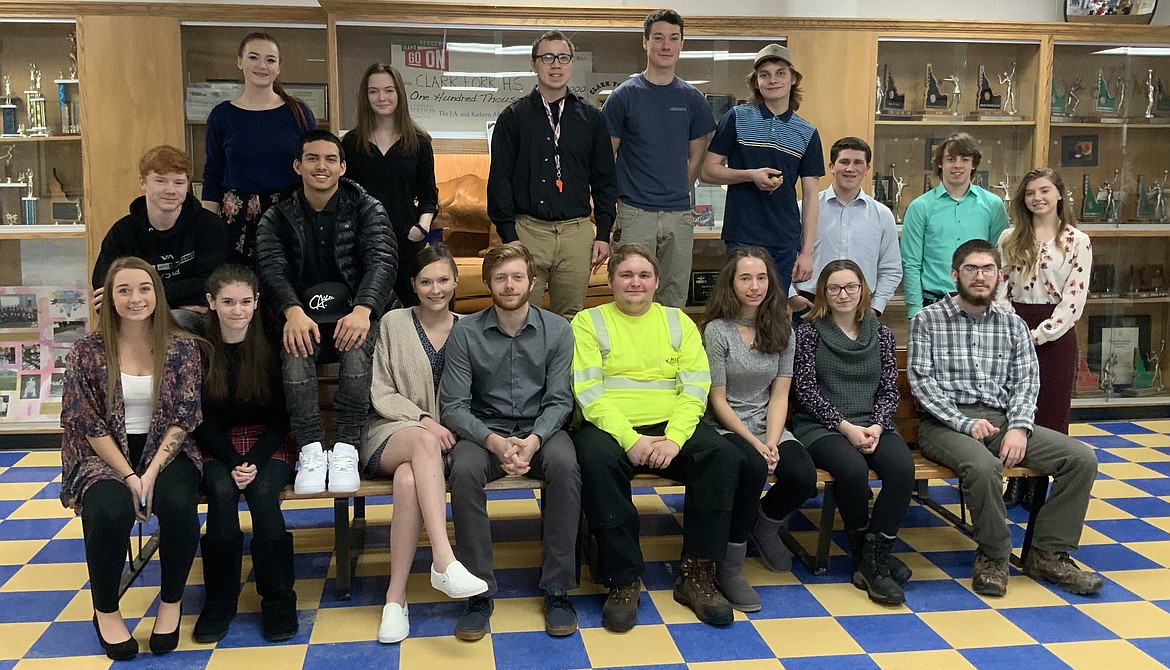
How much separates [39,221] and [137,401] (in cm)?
276

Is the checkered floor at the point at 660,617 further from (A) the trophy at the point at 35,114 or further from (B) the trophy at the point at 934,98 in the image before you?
(B) the trophy at the point at 934,98

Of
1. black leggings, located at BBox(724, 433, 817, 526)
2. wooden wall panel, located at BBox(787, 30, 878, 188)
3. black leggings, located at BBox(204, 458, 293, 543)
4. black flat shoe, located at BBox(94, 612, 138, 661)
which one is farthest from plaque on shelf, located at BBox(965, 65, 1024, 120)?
black flat shoe, located at BBox(94, 612, 138, 661)

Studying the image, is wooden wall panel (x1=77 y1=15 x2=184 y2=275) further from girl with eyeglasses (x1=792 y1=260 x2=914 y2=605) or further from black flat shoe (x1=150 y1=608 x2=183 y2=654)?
girl with eyeglasses (x1=792 y1=260 x2=914 y2=605)

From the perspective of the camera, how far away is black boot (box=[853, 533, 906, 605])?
10.4ft

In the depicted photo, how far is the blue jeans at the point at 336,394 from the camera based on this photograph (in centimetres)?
312

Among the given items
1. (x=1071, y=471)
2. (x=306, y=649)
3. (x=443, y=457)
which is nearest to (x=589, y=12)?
(x=443, y=457)

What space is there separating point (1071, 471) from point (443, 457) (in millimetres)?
2113

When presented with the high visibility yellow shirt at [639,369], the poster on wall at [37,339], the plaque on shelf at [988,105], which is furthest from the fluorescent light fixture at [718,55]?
the poster on wall at [37,339]

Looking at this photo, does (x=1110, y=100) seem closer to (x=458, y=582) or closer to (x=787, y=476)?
(x=787, y=476)

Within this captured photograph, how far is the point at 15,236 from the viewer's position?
504 cm

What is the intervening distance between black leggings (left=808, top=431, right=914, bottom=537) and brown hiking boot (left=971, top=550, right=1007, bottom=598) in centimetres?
30

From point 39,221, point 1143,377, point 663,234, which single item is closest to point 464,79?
point 663,234

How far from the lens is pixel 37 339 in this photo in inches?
208

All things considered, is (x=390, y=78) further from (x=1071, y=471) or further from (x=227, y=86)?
(x=1071, y=471)
